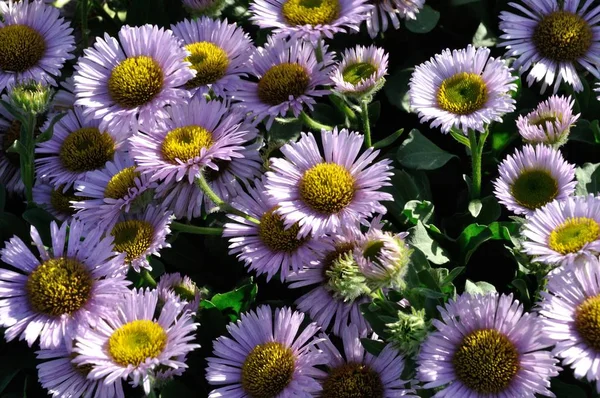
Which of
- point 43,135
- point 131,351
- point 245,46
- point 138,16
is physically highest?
point 138,16

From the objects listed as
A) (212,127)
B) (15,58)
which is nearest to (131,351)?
(212,127)

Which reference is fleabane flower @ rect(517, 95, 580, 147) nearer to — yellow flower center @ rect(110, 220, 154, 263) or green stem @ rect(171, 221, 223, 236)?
green stem @ rect(171, 221, 223, 236)

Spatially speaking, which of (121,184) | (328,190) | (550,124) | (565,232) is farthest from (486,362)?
(121,184)

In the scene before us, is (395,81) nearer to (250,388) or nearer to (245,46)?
(245,46)

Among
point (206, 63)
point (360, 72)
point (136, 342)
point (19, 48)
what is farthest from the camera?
point (19, 48)

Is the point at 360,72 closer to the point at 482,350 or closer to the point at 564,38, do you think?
the point at 564,38

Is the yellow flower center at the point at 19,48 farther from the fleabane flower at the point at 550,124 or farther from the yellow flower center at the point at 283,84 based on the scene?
the fleabane flower at the point at 550,124
